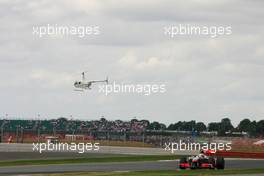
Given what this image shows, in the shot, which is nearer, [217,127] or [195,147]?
[195,147]

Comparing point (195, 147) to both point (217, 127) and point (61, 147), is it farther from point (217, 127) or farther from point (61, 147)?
point (217, 127)

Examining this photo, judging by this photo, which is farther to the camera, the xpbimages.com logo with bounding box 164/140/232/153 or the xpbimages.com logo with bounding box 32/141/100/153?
the xpbimages.com logo with bounding box 164/140/232/153

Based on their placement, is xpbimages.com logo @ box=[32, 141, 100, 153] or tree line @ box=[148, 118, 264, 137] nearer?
xpbimages.com logo @ box=[32, 141, 100, 153]

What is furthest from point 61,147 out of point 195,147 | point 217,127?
point 217,127

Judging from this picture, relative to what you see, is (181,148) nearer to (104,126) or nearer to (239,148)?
(239,148)

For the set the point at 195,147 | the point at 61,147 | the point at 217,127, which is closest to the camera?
the point at 61,147

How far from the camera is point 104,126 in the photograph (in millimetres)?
126500

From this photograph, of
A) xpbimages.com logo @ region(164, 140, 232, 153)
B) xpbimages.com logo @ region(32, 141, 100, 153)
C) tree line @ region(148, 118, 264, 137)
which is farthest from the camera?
tree line @ region(148, 118, 264, 137)

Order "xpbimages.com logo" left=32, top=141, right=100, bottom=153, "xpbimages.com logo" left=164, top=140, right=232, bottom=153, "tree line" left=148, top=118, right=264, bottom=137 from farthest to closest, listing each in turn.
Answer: "tree line" left=148, top=118, right=264, bottom=137, "xpbimages.com logo" left=164, top=140, right=232, bottom=153, "xpbimages.com logo" left=32, top=141, right=100, bottom=153

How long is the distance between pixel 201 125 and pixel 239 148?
262 ft

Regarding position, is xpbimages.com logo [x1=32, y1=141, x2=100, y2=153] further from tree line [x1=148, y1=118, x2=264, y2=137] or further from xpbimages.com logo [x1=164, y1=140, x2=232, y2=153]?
tree line [x1=148, y1=118, x2=264, y2=137]

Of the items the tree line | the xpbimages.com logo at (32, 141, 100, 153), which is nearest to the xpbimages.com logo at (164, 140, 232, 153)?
the xpbimages.com logo at (32, 141, 100, 153)

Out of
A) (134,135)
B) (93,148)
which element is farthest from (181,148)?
(134,135)

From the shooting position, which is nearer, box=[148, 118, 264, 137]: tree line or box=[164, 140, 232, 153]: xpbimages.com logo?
box=[164, 140, 232, 153]: xpbimages.com logo
